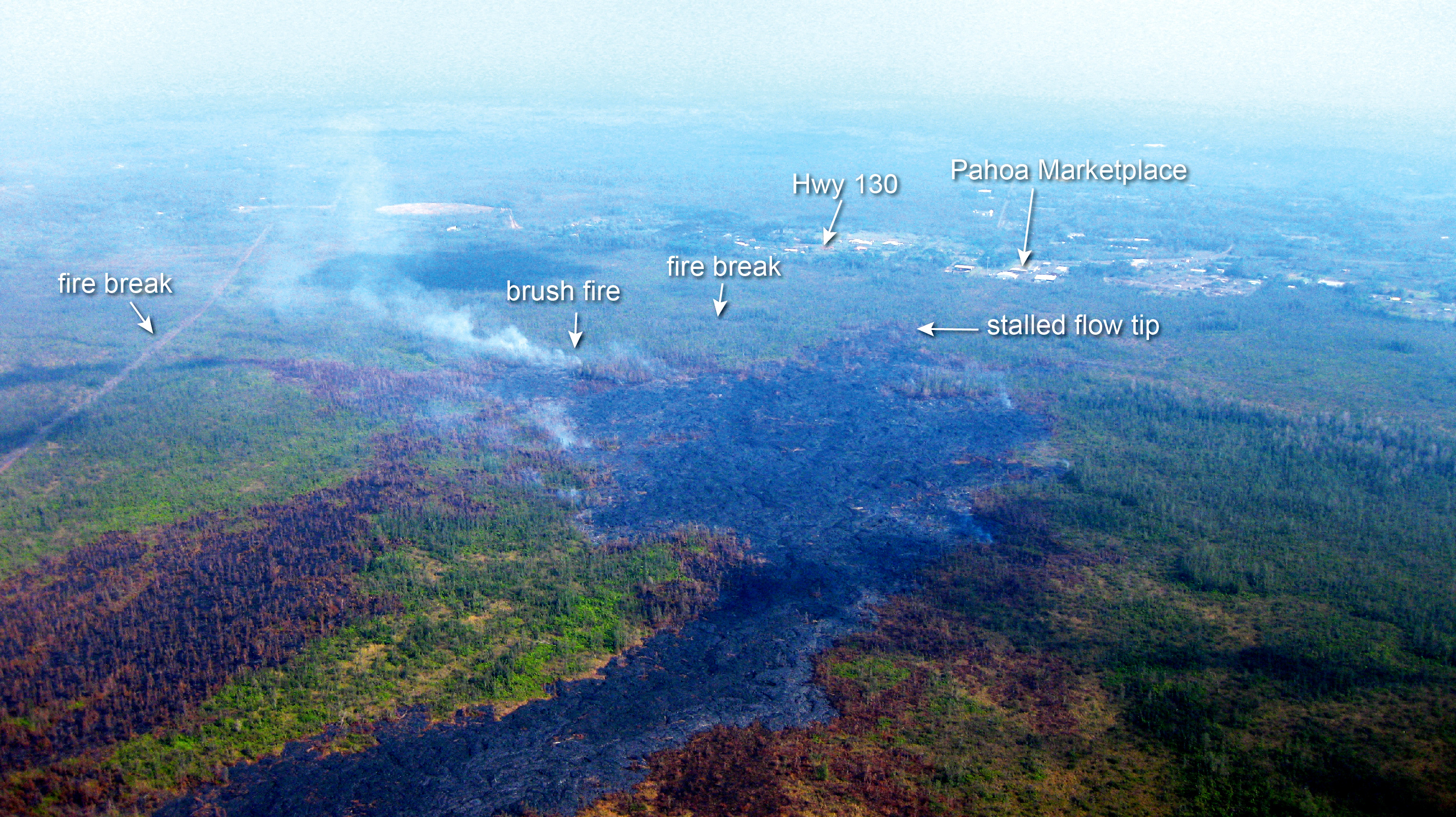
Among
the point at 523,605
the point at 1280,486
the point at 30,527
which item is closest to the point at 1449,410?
the point at 1280,486

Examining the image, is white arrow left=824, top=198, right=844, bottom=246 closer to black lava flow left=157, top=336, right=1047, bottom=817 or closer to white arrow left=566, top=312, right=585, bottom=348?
white arrow left=566, top=312, right=585, bottom=348

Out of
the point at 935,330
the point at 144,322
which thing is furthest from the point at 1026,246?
the point at 144,322

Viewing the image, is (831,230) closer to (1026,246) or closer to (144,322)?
(1026,246)

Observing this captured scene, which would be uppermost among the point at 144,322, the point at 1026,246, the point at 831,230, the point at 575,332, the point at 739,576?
the point at 1026,246

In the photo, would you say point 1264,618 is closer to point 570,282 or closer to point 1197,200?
point 570,282

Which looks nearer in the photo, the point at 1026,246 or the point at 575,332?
the point at 575,332

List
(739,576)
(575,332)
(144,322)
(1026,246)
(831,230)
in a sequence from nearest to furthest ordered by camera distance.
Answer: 1. (739,576)
2. (144,322)
3. (575,332)
4. (1026,246)
5. (831,230)
